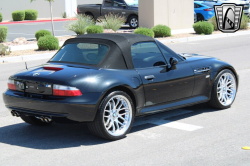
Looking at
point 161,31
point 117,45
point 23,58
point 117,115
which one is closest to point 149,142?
point 117,115

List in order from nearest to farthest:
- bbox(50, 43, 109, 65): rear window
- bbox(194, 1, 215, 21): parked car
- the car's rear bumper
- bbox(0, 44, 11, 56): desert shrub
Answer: the car's rear bumper → bbox(50, 43, 109, 65): rear window → bbox(0, 44, 11, 56): desert shrub → bbox(194, 1, 215, 21): parked car

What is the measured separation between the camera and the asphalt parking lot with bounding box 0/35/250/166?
506cm

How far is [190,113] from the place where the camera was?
7332 millimetres

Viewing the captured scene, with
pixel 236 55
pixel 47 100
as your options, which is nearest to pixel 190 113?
pixel 47 100

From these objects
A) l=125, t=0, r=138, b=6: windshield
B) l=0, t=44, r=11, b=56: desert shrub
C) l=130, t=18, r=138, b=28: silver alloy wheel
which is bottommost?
l=0, t=44, r=11, b=56: desert shrub

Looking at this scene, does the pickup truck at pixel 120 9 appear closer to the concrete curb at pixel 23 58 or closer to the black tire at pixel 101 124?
the concrete curb at pixel 23 58

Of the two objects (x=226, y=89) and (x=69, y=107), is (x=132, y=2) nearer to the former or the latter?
(x=226, y=89)

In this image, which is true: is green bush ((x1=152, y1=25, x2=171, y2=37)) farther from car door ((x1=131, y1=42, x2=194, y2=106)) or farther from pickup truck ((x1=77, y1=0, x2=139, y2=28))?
car door ((x1=131, y1=42, x2=194, y2=106))

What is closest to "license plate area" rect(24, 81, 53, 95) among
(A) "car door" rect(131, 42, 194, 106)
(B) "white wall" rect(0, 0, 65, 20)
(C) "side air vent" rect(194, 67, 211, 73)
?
(A) "car door" rect(131, 42, 194, 106)

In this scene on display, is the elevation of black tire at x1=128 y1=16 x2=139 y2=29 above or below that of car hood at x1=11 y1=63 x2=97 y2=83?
above

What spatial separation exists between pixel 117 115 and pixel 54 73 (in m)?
1.03

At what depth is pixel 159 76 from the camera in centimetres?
635

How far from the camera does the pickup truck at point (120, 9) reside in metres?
27.4

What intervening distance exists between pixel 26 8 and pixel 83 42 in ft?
129
